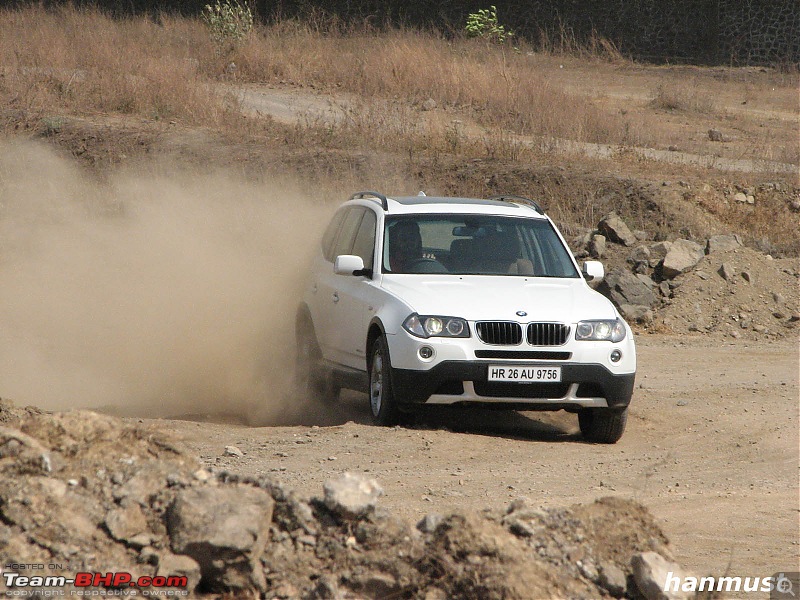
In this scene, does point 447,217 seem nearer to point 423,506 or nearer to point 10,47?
point 423,506

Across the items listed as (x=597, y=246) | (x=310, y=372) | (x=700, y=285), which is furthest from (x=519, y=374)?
(x=597, y=246)

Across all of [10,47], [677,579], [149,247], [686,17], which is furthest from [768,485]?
[686,17]

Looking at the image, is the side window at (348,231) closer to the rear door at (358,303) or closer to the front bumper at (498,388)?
the rear door at (358,303)

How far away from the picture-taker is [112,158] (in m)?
20.4

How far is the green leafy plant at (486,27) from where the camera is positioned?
3616cm

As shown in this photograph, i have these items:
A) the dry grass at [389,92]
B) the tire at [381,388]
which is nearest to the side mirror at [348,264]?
the tire at [381,388]

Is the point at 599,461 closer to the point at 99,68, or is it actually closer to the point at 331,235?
the point at 331,235

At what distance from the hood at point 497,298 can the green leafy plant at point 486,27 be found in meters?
27.2

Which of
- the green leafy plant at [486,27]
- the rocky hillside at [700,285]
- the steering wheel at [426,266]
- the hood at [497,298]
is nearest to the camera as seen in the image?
the hood at [497,298]

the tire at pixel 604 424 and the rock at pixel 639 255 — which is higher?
the tire at pixel 604 424

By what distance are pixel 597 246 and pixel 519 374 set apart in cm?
858

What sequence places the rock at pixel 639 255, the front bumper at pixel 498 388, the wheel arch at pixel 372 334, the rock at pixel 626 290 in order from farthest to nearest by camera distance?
the rock at pixel 639 255
the rock at pixel 626 290
the wheel arch at pixel 372 334
the front bumper at pixel 498 388

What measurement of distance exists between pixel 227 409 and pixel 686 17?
31.8 m

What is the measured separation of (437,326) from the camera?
28.1ft
